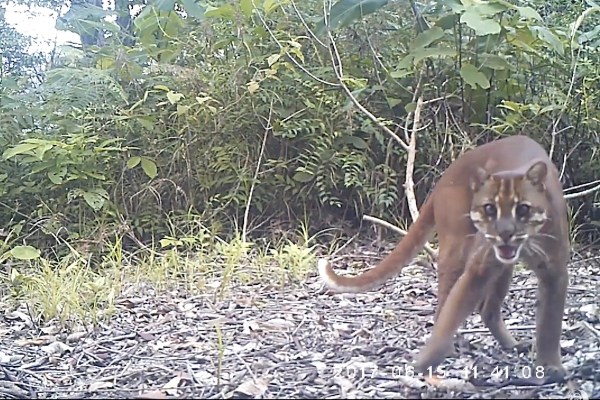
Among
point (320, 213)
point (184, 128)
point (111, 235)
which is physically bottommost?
point (111, 235)

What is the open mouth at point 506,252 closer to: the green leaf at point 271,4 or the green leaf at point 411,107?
the green leaf at point 411,107

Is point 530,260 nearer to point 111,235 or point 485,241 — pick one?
point 485,241

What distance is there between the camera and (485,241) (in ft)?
6.32

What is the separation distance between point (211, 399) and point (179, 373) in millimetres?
432

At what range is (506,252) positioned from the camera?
1.84 meters

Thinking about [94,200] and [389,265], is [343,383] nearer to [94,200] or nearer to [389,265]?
[389,265]

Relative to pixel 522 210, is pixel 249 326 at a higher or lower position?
lower

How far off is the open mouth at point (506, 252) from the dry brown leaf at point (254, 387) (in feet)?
2.18

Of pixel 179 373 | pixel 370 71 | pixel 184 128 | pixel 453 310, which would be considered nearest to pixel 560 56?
pixel 370 71

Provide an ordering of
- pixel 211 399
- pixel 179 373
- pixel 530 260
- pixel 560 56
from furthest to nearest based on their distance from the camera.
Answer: pixel 560 56, pixel 179 373, pixel 530 260, pixel 211 399

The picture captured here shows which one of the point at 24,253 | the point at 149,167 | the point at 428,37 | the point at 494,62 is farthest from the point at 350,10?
the point at 24,253

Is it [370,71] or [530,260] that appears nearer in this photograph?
[530,260]

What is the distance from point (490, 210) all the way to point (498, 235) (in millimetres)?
66

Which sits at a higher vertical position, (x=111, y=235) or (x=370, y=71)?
(x=370, y=71)
